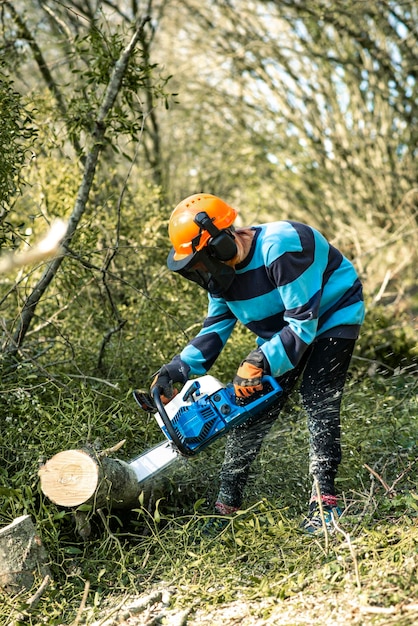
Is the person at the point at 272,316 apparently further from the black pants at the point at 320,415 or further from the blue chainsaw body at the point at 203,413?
the blue chainsaw body at the point at 203,413

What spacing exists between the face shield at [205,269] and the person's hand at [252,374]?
354mm

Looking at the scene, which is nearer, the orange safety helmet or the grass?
the grass

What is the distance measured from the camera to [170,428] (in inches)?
125

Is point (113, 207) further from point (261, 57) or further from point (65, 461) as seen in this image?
point (261, 57)

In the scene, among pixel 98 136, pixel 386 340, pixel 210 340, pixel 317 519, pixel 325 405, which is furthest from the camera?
pixel 386 340

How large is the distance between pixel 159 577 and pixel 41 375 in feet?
4.57

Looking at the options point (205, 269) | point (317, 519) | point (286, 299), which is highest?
point (205, 269)

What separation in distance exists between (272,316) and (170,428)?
0.70 m

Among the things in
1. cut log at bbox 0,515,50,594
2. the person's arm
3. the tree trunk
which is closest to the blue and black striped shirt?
the person's arm

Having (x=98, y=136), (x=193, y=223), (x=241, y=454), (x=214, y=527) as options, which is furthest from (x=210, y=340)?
(x=98, y=136)

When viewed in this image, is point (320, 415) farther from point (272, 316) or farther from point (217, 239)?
point (217, 239)

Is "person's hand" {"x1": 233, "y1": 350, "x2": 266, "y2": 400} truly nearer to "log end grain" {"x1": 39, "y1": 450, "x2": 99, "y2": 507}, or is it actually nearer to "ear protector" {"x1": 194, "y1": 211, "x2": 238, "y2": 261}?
"ear protector" {"x1": 194, "y1": 211, "x2": 238, "y2": 261}

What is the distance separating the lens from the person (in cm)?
311

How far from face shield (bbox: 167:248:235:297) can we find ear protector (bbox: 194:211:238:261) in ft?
0.17
